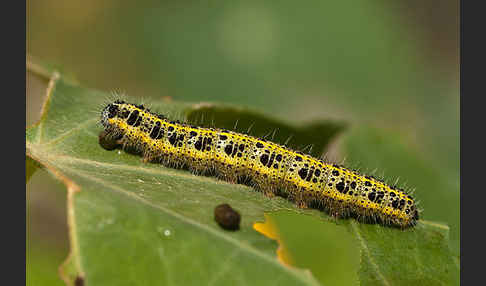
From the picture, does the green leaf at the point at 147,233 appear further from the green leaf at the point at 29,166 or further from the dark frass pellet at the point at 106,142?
the dark frass pellet at the point at 106,142

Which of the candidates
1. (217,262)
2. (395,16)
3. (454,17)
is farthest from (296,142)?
(454,17)

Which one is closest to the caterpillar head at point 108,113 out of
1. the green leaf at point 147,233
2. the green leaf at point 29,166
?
the green leaf at point 147,233

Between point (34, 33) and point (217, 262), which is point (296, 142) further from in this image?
point (34, 33)

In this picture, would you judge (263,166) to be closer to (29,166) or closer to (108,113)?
(108,113)


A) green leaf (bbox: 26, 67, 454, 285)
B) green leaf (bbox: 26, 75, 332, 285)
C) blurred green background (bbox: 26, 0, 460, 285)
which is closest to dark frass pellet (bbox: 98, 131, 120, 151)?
green leaf (bbox: 26, 67, 454, 285)

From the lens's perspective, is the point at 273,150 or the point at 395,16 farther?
the point at 395,16

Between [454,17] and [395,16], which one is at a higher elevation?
[454,17]
